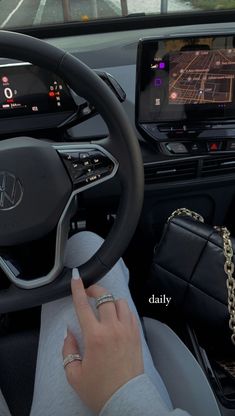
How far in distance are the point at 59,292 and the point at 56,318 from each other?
10 centimetres

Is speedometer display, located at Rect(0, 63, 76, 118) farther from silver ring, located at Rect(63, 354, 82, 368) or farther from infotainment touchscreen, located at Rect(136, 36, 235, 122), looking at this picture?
silver ring, located at Rect(63, 354, 82, 368)

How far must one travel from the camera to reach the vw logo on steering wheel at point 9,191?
2.63 ft

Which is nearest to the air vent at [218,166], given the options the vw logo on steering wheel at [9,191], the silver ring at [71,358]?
the vw logo on steering wheel at [9,191]

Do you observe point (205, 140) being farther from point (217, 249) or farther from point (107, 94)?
point (107, 94)

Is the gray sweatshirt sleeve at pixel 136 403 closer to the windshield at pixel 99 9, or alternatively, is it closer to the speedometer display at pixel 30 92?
the speedometer display at pixel 30 92

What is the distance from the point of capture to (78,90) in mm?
750

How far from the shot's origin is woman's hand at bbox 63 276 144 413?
2.11 feet

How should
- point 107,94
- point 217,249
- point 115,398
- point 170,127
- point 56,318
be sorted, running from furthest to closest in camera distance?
1. point 170,127
2. point 217,249
3. point 56,318
4. point 107,94
5. point 115,398

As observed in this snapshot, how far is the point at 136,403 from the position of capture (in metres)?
0.62

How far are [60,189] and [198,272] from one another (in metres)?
0.40

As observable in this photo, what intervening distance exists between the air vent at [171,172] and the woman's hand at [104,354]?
2.02 feet

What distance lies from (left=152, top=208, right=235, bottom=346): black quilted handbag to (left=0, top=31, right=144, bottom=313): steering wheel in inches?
11.7

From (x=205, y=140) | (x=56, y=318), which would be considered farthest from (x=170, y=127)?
(x=56, y=318)

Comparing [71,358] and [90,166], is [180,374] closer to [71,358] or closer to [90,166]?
[71,358]
